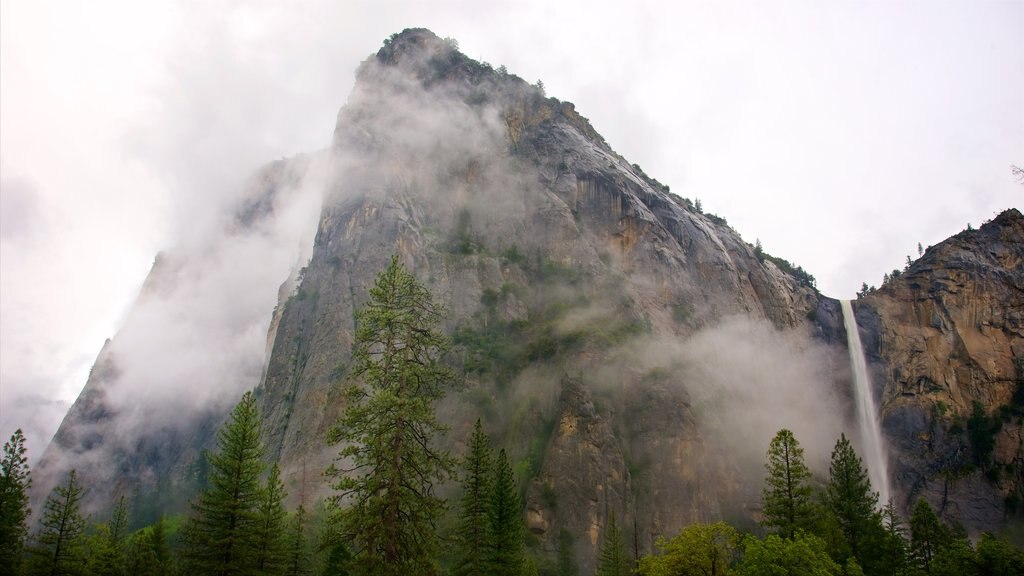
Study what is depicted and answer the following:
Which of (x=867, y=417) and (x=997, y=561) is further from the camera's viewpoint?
(x=867, y=417)

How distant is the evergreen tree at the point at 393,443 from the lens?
2302 cm

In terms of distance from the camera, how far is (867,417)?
96.4 m

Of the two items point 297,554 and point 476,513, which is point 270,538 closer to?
point 297,554

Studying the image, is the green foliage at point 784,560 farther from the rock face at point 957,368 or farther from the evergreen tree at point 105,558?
the rock face at point 957,368

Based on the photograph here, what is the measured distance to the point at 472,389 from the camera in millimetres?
86938

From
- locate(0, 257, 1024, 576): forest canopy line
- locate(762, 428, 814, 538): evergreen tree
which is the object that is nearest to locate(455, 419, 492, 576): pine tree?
locate(0, 257, 1024, 576): forest canopy line

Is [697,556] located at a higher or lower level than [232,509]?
lower

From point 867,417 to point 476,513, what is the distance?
73.0m

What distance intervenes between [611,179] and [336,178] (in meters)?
46.5

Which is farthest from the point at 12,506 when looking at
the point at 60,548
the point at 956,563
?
the point at 956,563

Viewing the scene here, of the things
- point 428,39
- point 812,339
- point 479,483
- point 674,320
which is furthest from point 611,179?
point 479,483

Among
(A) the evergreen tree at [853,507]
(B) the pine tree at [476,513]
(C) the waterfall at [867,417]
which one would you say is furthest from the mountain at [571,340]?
(B) the pine tree at [476,513]

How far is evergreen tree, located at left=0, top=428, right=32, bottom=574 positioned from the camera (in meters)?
37.9

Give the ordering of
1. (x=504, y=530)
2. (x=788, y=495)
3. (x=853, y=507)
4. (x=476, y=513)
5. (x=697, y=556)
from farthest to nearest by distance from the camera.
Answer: (x=853, y=507) < (x=476, y=513) < (x=504, y=530) < (x=788, y=495) < (x=697, y=556)
